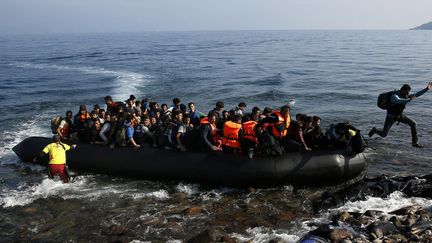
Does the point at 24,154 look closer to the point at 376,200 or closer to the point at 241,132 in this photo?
the point at 241,132

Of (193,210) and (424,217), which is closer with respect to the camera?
(424,217)

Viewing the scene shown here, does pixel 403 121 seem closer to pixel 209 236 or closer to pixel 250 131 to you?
pixel 250 131

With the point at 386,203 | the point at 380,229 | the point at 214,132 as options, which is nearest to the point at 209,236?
the point at 214,132

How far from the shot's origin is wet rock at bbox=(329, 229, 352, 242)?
7.68m

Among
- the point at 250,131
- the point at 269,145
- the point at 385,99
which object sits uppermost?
the point at 385,99

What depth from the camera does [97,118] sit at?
11930 mm

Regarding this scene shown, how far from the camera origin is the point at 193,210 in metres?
9.59

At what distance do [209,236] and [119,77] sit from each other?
27195 mm

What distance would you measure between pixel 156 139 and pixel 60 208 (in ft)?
9.59

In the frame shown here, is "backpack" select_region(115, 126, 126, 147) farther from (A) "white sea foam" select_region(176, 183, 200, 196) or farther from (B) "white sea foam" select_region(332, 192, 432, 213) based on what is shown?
(B) "white sea foam" select_region(332, 192, 432, 213)

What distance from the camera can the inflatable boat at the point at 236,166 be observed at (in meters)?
10.1

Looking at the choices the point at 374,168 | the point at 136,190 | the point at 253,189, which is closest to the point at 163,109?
the point at 136,190

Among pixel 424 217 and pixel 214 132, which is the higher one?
pixel 214 132

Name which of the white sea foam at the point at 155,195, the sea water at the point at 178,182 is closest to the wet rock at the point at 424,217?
the sea water at the point at 178,182
